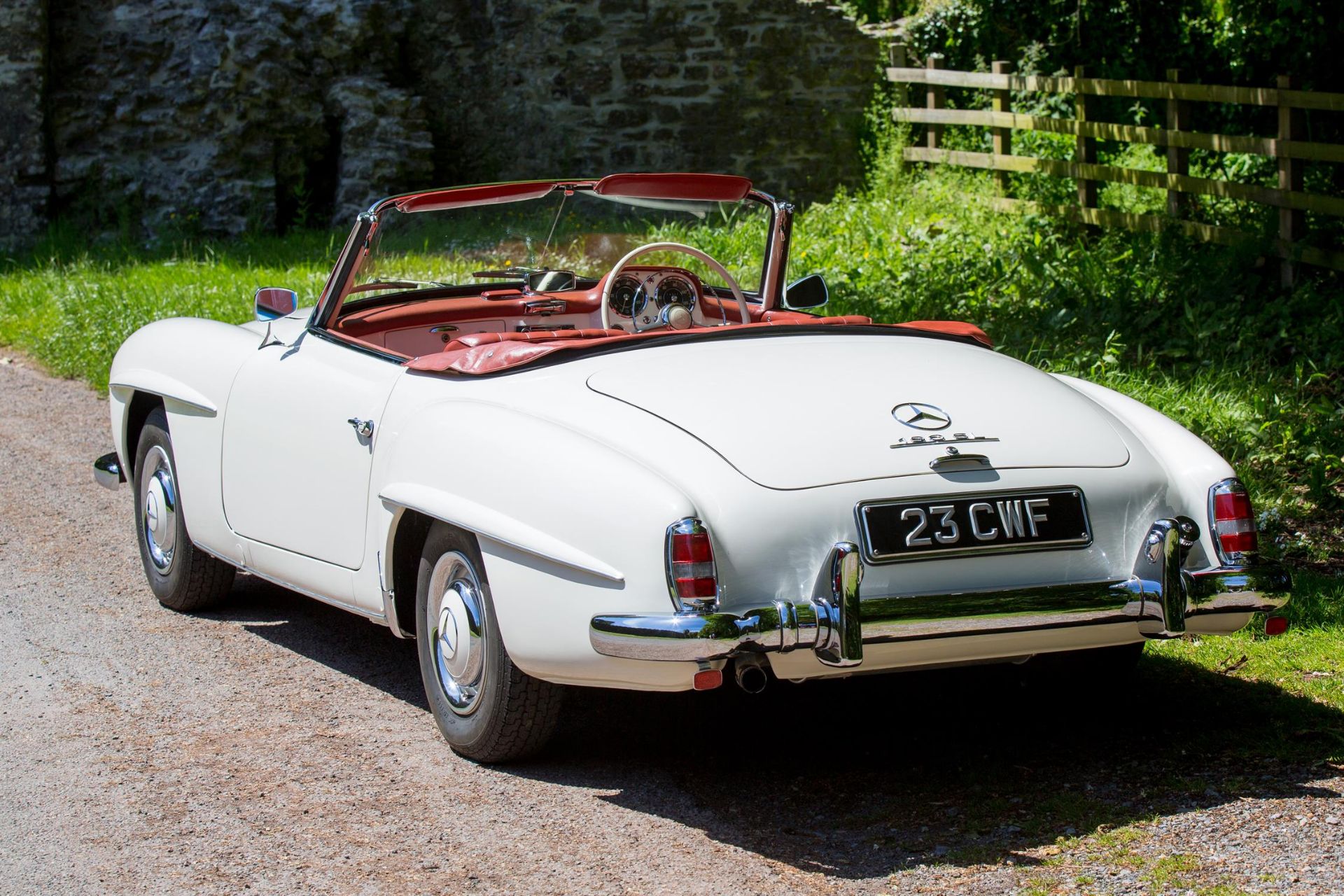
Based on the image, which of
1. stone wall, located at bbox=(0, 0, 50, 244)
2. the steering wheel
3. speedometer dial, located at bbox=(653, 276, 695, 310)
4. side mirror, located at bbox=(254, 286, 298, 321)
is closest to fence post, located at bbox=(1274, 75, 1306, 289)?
the steering wheel

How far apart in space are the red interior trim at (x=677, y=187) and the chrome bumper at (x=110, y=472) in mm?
2257

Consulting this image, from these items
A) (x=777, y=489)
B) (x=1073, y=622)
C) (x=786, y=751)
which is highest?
(x=777, y=489)

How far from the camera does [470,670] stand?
13.1 ft

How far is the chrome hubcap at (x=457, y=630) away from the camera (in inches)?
155

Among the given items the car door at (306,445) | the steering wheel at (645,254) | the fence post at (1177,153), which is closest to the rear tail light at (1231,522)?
the steering wheel at (645,254)

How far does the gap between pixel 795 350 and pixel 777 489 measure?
843 mm

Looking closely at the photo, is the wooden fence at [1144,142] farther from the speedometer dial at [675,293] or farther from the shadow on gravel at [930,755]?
the shadow on gravel at [930,755]

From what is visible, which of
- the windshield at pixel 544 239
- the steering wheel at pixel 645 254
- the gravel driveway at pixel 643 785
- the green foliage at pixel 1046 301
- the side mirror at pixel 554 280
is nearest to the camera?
the gravel driveway at pixel 643 785

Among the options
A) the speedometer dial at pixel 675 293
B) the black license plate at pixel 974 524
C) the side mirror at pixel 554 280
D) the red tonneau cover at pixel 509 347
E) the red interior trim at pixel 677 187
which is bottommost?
the black license plate at pixel 974 524

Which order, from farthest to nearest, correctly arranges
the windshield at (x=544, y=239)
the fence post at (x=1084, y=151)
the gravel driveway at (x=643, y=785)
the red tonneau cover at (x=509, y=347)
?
the fence post at (x=1084, y=151)
the windshield at (x=544, y=239)
the red tonneau cover at (x=509, y=347)
the gravel driveway at (x=643, y=785)

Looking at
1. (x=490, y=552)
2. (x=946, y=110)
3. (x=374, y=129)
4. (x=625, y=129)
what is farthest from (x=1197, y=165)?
(x=490, y=552)

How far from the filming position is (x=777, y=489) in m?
3.52

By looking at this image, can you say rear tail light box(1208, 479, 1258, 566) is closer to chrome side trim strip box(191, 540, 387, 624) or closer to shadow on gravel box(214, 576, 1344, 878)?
shadow on gravel box(214, 576, 1344, 878)

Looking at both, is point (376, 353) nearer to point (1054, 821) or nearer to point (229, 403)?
point (229, 403)
